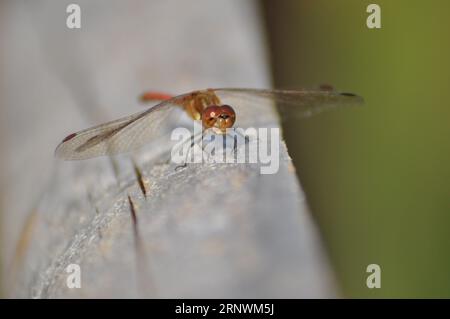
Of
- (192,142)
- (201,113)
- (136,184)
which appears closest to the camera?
(136,184)

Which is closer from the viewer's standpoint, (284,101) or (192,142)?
(192,142)

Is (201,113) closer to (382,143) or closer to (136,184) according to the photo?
(382,143)

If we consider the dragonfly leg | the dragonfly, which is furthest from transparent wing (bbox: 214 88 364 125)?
the dragonfly leg

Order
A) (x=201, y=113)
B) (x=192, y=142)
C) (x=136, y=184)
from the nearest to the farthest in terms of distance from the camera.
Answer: (x=136, y=184) < (x=192, y=142) < (x=201, y=113)

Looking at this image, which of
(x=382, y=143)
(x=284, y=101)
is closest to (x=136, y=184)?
(x=382, y=143)

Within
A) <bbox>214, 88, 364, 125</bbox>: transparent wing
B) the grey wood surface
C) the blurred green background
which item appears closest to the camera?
the grey wood surface

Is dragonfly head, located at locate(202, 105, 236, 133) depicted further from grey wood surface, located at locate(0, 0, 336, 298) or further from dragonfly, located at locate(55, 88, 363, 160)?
grey wood surface, located at locate(0, 0, 336, 298)

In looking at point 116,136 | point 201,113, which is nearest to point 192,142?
point 116,136
